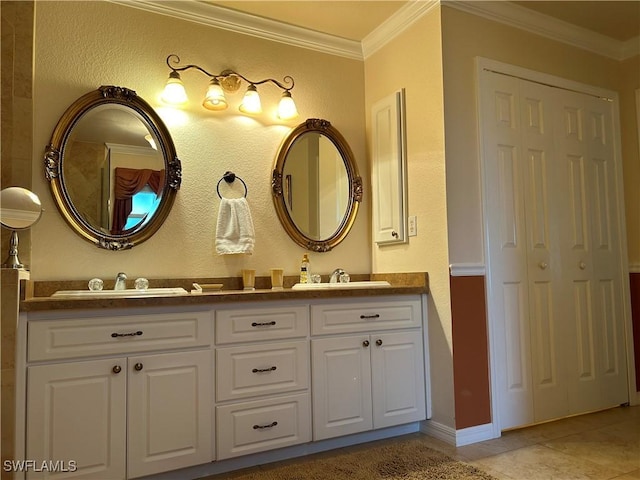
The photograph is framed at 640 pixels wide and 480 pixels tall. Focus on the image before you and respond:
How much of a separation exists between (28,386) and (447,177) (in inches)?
85.0

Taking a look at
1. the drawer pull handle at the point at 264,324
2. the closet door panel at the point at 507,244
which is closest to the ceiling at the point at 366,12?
the closet door panel at the point at 507,244

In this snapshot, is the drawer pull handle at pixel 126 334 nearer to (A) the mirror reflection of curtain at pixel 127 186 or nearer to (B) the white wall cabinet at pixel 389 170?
(A) the mirror reflection of curtain at pixel 127 186

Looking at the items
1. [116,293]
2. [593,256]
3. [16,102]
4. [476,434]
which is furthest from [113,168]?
[593,256]

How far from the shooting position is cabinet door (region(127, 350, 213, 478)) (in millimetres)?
1968

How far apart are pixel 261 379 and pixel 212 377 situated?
0.24 meters

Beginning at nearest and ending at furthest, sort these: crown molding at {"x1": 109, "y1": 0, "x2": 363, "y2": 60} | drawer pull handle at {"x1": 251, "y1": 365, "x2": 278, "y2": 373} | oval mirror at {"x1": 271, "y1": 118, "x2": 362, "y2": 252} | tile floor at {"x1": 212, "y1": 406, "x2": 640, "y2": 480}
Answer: tile floor at {"x1": 212, "y1": 406, "x2": 640, "y2": 480} → drawer pull handle at {"x1": 251, "y1": 365, "x2": 278, "y2": 373} → crown molding at {"x1": 109, "y1": 0, "x2": 363, "y2": 60} → oval mirror at {"x1": 271, "y1": 118, "x2": 362, "y2": 252}

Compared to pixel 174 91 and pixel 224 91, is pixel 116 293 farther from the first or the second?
pixel 224 91

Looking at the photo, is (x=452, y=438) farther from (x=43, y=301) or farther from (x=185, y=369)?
(x=43, y=301)

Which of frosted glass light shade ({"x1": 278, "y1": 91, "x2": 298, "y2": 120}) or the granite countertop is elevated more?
frosted glass light shade ({"x1": 278, "y1": 91, "x2": 298, "y2": 120})

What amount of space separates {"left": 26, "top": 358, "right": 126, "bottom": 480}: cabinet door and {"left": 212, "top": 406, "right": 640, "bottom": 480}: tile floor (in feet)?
1.67

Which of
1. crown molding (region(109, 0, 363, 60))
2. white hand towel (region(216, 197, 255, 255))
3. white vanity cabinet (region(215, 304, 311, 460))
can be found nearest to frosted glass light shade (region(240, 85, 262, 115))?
crown molding (region(109, 0, 363, 60))

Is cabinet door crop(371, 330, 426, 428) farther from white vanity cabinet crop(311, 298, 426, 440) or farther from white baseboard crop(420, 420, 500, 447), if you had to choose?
white baseboard crop(420, 420, 500, 447)

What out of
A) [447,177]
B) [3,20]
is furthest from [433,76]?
[3,20]

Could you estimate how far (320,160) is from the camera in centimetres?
313
